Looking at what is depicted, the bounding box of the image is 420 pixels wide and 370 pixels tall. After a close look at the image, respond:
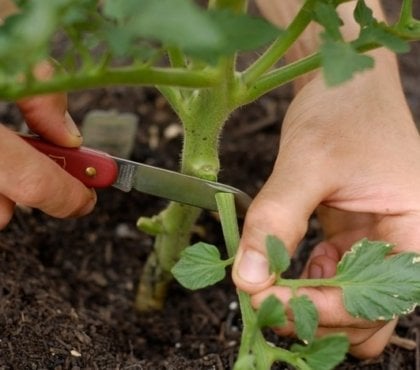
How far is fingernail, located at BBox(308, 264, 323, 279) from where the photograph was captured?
1276mm

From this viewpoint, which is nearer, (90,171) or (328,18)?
(328,18)

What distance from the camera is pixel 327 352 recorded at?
0.87 m

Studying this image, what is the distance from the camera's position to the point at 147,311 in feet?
4.85

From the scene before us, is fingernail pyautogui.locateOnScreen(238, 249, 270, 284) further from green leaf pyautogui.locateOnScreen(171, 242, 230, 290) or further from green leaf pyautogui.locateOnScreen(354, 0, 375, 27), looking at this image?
green leaf pyautogui.locateOnScreen(354, 0, 375, 27)

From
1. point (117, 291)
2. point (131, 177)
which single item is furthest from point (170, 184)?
point (117, 291)

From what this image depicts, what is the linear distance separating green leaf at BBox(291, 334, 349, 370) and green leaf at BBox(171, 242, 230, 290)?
6.0 inches

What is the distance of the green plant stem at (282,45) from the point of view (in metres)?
0.98

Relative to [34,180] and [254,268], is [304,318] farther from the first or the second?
[34,180]

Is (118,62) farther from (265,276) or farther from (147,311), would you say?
(265,276)

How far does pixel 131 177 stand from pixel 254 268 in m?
0.28

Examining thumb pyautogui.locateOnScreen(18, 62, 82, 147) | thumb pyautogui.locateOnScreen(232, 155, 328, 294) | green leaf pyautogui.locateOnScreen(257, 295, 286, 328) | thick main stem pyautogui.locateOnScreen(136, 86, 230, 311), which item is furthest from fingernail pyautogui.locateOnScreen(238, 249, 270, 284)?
thumb pyautogui.locateOnScreen(18, 62, 82, 147)

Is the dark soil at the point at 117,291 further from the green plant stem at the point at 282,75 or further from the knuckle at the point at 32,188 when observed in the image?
the green plant stem at the point at 282,75

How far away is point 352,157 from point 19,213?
73 cm

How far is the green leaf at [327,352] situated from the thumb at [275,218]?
0.11m
